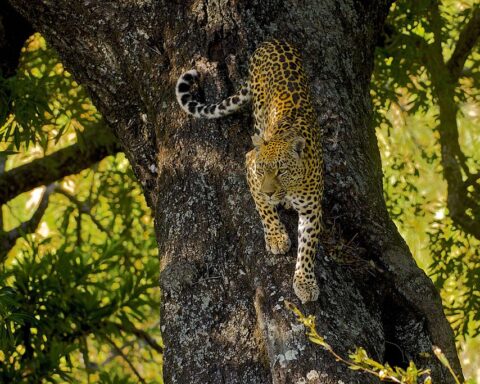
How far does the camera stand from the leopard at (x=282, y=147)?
5.75 m

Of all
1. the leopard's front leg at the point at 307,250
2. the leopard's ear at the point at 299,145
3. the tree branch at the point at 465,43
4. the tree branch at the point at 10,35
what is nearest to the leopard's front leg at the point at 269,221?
the leopard's front leg at the point at 307,250

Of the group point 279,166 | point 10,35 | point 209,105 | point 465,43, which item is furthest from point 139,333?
point 279,166

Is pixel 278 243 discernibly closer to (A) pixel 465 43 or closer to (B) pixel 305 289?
(B) pixel 305 289

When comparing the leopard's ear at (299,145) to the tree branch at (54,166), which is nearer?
the leopard's ear at (299,145)

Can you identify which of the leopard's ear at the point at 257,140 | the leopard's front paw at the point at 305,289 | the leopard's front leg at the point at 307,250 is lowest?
the leopard's front paw at the point at 305,289

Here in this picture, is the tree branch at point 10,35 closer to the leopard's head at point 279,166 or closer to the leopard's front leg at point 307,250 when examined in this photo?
the leopard's head at point 279,166

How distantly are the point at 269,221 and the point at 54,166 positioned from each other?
5.18 m

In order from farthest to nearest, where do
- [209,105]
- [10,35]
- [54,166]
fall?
[54,166]
[10,35]
[209,105]

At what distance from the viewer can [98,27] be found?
6.96m

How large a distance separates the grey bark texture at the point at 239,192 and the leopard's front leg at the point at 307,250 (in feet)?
0.26

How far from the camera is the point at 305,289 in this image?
5.52m

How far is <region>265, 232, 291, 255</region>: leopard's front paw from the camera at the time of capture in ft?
19.0

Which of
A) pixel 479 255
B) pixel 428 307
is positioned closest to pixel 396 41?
pixel 479 255

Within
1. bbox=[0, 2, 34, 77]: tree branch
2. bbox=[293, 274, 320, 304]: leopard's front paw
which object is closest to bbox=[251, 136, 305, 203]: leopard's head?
bbox=[293, 274, 320, 304]: leopard's front paw
